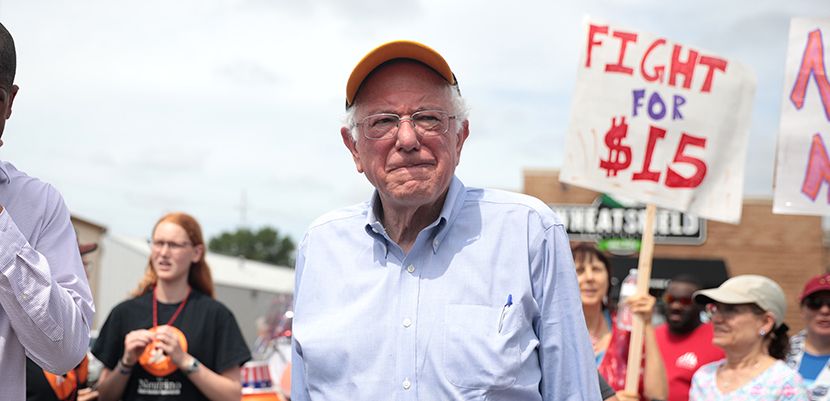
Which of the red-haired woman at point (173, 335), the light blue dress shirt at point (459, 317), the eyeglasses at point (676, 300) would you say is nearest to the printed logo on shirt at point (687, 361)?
the eyeglasses at point (676, 300)

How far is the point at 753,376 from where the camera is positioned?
3.72 meters

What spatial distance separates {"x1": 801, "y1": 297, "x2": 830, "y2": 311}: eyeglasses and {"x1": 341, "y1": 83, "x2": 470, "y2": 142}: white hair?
369 centimetres

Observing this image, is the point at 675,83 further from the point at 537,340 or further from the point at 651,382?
the point at 537,340

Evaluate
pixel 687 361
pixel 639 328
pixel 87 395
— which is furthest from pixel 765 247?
pixel 87 395

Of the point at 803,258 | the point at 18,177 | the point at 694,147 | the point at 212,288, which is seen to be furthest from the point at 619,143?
the point at 803,258

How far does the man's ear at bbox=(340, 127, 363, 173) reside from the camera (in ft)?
7.28

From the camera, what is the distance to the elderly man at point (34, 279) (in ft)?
5.51

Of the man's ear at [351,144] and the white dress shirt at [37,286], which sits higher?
the man's ear at [351,144]

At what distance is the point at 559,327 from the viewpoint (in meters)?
1.91

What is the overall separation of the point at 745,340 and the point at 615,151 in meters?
1.32

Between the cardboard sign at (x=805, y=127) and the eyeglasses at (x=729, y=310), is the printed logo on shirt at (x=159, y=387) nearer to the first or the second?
the eyeglasses at (x=729, y=310)

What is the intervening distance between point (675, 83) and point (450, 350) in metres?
3.17

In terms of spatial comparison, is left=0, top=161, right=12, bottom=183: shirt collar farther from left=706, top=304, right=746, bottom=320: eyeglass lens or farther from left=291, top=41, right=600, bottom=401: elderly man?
left=706, top=304, right=746, bottom=320: eyeglass lens

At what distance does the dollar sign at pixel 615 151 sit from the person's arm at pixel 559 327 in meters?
2.45
